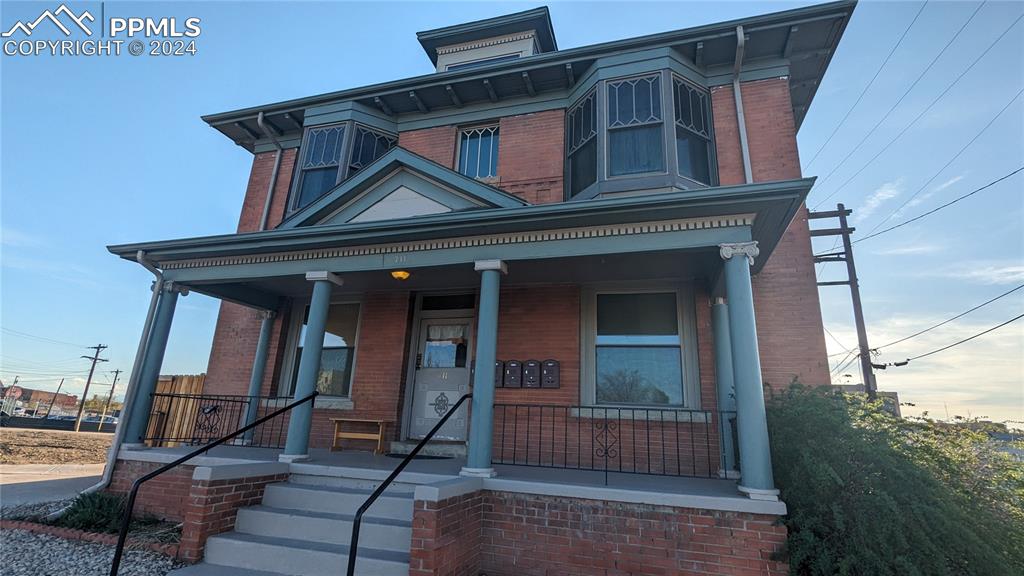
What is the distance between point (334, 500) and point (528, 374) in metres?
3.14

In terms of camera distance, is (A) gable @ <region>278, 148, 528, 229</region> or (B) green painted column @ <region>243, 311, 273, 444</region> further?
(B) green painted column @ <region>243, 311, 273, 444</region>

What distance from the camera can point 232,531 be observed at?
471 centimetres

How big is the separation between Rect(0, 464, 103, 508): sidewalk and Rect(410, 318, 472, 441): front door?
5171mm

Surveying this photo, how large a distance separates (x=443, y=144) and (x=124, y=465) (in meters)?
7.01

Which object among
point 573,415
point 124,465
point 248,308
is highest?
point 248,308

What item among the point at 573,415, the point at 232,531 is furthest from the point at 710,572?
the point at 232,531

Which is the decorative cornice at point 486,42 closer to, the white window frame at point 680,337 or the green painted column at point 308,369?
the white window frame at point 680,337

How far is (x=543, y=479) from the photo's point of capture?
4.94 metres

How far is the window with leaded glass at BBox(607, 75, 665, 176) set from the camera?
22.6 feet

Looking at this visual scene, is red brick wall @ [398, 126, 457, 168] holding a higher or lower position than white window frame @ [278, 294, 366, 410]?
higher

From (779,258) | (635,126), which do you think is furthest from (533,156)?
(779,258)

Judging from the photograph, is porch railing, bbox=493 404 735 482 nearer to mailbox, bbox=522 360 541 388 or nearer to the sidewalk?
mailbox, bbox=522 360 541 388

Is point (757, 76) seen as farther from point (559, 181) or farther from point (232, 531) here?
point (232, 531)

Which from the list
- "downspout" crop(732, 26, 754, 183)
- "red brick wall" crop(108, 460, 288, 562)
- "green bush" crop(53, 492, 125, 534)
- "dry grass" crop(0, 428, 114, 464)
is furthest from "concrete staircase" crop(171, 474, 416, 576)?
"dry grass" crop(0, 428, 114, 464)
